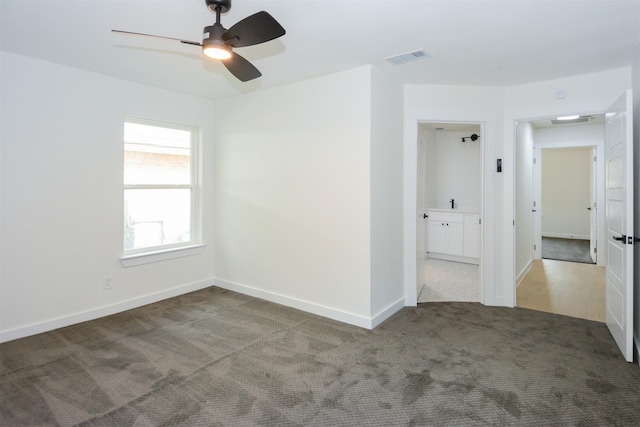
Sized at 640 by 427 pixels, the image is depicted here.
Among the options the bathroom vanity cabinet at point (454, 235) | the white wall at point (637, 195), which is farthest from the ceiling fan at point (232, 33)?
the bathroom vanity cabinet at point (454, 235)

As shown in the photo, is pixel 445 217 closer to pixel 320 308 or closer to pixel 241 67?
pixel 320 308

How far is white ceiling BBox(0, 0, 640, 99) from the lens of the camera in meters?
2.20

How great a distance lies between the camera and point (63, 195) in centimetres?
332

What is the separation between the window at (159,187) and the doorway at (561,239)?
13.2ft

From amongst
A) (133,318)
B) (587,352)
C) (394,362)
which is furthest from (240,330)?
(587,352)

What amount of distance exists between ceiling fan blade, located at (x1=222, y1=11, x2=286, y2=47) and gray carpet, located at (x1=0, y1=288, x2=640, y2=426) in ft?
7.00

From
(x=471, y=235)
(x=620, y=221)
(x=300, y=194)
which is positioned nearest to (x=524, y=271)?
(x=471, y=235)

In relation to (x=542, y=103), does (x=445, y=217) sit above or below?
below

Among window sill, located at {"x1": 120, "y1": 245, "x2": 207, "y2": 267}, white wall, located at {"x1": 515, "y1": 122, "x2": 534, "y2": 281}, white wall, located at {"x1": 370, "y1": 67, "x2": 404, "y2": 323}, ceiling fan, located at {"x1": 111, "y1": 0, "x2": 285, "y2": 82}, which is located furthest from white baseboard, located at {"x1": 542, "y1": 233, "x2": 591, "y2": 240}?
ceiling fan, located at {"x1": 111, "y1": 0, "x2": 285, "y2": 82}

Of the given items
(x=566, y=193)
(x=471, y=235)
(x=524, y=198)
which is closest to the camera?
(x=524, y=198)

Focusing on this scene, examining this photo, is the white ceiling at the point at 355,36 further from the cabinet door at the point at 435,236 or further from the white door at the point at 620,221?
the cabinet door at the point at 435,236

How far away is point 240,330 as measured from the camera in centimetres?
327

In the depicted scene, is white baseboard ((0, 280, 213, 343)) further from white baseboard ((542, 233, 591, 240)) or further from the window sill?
white baseboard ((542, 233, 591, 240))

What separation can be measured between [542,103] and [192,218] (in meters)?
4.16
